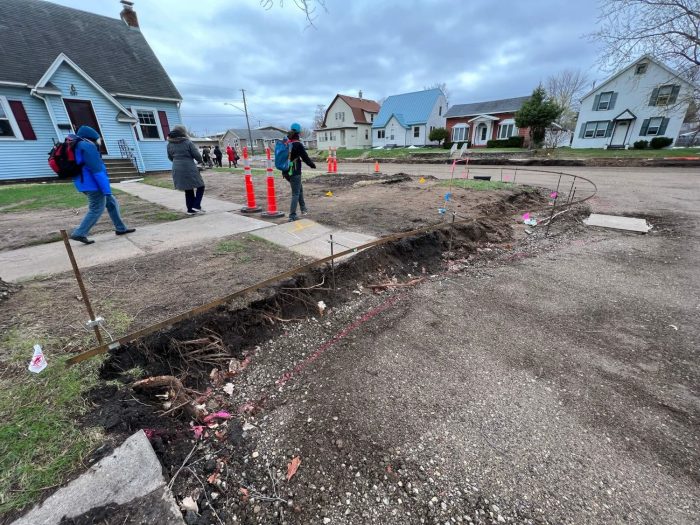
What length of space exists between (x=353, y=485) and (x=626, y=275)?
4990 millimetres

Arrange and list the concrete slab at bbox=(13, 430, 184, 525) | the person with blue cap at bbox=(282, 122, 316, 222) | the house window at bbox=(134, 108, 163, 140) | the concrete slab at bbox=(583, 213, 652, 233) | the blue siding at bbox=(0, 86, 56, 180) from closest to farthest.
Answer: the concrete slab at bbox=(13, 430, 184, 525) → the person with blue cap at bbox=(282, 122, 316, 222) → the concrete slab at bbox=(583, 213, 652, 233) → the blue siding at bbox=(0, 86, 56, 180) → the house window at bbox=(134, 108, 163, 140)

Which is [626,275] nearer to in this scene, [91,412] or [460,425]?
[460,425]

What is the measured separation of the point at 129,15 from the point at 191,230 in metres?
20.1

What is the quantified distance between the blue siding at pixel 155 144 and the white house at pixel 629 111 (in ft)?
113

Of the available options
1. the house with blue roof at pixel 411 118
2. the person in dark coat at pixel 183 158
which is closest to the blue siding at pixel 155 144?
the person in dark coat at pixel 183 158

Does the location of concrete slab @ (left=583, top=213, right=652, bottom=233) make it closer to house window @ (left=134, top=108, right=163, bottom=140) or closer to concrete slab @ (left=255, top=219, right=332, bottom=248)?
concrete slab @ (left=255, top=219, right=332, bottom=248)

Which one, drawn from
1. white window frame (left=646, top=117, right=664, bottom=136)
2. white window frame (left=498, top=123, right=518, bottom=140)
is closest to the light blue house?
white window frame (left=498, top=123, right=518, bottom=140)

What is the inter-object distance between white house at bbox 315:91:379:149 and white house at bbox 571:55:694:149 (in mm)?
25592

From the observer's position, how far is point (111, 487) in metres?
1.60

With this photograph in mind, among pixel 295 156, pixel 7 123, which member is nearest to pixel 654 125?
pixel 295 156

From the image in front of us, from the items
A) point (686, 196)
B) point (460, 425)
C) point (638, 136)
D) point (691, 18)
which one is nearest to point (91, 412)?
point (460, 425)

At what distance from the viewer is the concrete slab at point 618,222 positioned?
668 centimetres

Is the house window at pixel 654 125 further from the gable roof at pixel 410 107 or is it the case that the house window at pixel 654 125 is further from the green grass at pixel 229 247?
the green grass at pixel 229 247

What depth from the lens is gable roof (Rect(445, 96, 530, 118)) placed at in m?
34.6
